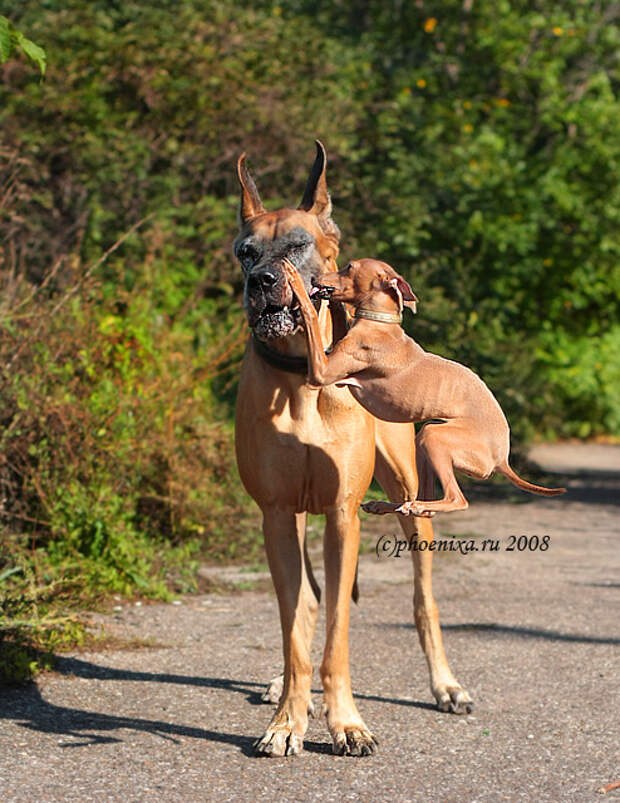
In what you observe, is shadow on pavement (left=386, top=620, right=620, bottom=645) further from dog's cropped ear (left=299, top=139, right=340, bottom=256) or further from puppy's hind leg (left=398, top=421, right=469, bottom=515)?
puppy's hind leg (left=398, top=421, right=469, bottom=515)

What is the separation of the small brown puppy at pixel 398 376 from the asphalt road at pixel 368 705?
4.51 feet

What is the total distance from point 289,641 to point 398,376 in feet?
4.94

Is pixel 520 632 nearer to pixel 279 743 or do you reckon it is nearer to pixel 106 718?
pixel 279 743

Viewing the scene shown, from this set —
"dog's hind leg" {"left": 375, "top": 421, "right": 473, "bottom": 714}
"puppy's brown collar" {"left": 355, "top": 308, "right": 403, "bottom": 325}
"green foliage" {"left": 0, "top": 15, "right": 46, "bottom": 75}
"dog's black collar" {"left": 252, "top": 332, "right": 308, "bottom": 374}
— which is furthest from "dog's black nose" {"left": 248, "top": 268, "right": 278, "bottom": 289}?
"dog's hind leg" {"left": 375, "top": 421, "right": 473, "bottom": 714}

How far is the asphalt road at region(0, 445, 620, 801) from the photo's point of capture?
4.41 meters

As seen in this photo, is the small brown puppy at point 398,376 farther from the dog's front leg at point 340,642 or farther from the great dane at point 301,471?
the dog's front leg at point 340,642

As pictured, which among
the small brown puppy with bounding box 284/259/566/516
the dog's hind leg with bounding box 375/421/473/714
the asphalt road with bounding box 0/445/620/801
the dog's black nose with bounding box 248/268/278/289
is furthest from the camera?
the dog's hind leg with bounding box 375/421/473/714

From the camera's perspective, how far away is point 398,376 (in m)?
3.93

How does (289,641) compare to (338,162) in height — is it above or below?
below

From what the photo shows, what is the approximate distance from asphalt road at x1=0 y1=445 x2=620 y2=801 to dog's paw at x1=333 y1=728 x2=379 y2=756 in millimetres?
41

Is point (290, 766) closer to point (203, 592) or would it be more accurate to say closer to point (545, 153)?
point (203, 592)

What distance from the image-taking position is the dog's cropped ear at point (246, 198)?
193 inches

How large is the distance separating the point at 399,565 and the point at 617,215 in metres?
10.00

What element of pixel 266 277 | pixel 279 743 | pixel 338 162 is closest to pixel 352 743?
pixel 279 743
